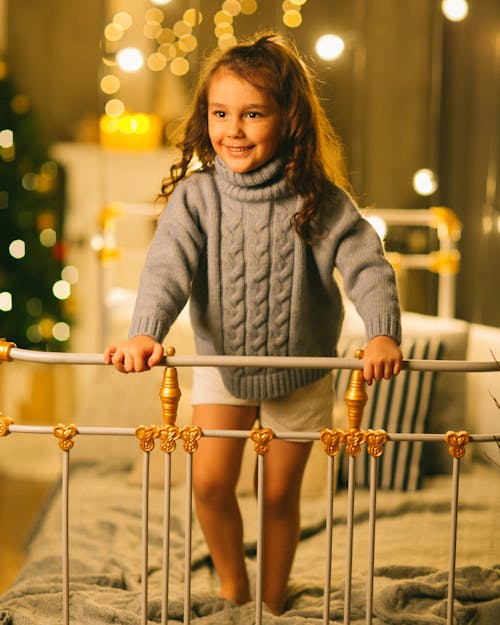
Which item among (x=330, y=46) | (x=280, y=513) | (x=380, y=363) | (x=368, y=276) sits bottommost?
(x=280, y=513)

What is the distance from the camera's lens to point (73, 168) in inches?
192

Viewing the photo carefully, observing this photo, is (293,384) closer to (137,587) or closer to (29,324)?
(137,587)

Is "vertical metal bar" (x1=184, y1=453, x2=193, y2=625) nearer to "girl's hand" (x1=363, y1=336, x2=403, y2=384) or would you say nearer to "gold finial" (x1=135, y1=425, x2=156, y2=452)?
"gold finial" (x1=135, y1=425, x2=156, y2=452)

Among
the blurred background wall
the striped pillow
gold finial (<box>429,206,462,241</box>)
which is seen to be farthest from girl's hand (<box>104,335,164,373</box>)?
the blurred background wall

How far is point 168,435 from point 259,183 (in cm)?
49

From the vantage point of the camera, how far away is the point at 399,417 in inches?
99.5

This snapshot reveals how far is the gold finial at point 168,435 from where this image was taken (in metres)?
1.48

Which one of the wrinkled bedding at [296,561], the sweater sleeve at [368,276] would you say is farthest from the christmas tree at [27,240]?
the sweater sleeve at [368,276]

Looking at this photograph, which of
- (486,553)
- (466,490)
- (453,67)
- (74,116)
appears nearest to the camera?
(486,553)

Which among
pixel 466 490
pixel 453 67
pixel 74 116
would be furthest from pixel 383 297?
pixel 74 116

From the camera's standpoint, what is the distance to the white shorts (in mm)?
1739

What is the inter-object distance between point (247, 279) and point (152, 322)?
21 cm

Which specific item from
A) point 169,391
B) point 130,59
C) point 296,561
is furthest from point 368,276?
point 130,59

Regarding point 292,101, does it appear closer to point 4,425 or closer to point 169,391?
point 169,391
